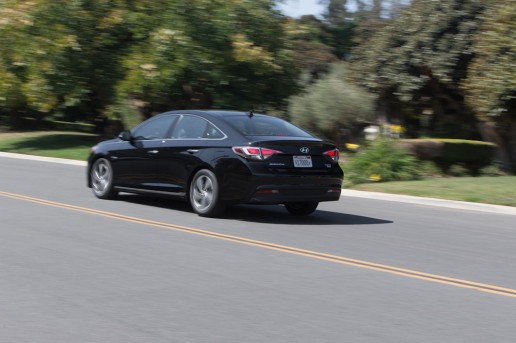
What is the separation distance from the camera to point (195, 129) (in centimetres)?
1328

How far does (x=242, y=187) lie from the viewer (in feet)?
39.8

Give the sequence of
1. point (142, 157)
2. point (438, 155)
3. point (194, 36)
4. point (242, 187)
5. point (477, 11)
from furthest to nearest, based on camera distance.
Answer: point (194, 36) < point (438, 155) < point (477, 11) < point (142, 157) < point (242, 187)

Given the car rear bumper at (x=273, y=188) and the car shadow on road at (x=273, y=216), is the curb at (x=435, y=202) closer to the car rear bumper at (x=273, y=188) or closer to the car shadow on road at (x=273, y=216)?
the car shadow on road at (x=273, y=216)

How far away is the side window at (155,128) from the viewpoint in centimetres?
1387

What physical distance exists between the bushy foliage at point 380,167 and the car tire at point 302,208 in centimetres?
600

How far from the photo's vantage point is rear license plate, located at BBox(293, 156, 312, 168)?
12281 millimetres

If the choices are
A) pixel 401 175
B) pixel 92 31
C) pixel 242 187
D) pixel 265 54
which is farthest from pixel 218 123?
pixel 92 31

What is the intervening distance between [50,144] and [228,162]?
22.7 meters

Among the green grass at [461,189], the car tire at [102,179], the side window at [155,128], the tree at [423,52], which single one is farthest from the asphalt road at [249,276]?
the tree at [423,52]

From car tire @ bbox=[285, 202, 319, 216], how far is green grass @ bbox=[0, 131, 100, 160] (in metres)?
15.5

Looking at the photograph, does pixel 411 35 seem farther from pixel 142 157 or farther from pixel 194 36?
pixel 142 157

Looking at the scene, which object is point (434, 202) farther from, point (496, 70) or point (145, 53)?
point (145, 53)

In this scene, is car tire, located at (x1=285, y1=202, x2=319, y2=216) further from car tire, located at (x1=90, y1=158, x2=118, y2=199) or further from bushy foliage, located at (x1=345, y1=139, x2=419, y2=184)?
bushy foliage, located at (x1=345, y1=139, x2=419, y2=184)

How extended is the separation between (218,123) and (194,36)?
17.0 m
